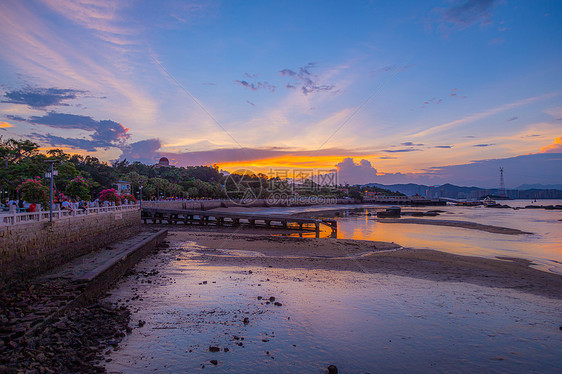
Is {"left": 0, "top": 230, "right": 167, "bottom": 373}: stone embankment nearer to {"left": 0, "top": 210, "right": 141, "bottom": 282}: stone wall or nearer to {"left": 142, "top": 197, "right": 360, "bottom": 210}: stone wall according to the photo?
{"left": 0, "top": 210, "right": 141, "bottom": 282}: stone wall

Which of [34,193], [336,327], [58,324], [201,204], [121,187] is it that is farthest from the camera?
[201,204]

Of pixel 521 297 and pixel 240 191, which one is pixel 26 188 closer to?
pixel 521 297

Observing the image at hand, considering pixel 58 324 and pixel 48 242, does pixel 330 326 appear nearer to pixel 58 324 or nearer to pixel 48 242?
pixel 58 324

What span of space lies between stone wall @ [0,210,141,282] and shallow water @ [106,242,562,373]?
3812mm

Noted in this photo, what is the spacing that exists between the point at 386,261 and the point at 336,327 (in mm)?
10898

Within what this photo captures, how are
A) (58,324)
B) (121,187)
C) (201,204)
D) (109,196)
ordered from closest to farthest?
(58,324), (109,196), (121,187), (201,204)

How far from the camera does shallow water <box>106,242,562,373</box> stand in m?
7.67

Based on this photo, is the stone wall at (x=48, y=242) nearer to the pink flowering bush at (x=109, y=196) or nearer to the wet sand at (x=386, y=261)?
the wet sand at (x=386, y=261)

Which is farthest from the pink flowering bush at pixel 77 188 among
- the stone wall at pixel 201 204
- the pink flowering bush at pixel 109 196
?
the stone wall at pixel 201 204

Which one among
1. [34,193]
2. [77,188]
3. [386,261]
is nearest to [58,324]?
[34,193]

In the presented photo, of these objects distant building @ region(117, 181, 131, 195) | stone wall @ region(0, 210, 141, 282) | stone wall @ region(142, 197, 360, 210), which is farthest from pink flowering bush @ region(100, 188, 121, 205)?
stone wall @ region(142, 197, 360, 210)

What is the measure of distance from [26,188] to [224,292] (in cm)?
1543

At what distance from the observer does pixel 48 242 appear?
50.1 ft

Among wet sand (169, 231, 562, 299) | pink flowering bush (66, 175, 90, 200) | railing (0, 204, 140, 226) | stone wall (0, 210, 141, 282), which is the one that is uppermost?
pink flowering bush (66, 175, 90, 200)
